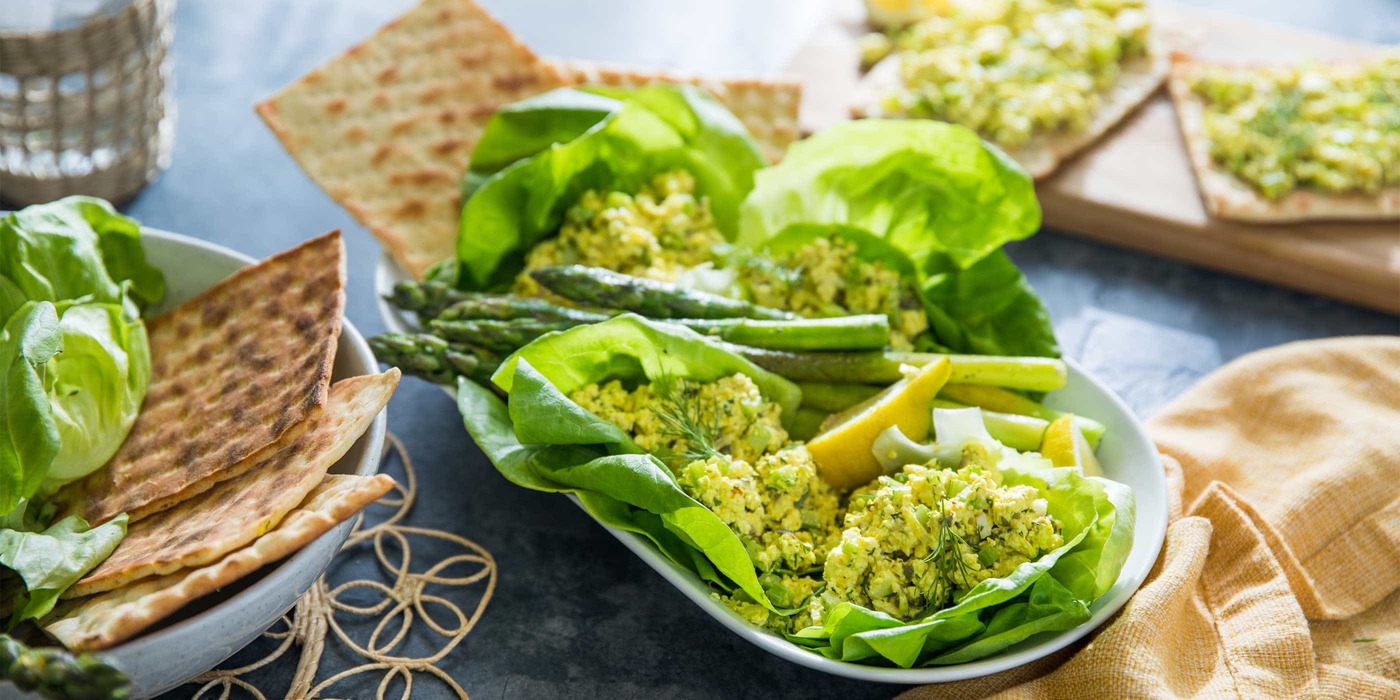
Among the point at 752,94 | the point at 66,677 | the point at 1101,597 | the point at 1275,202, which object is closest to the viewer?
the point at 66,677

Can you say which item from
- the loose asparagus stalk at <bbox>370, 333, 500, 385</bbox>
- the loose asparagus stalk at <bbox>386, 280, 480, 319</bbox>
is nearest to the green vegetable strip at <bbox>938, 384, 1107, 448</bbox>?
the loose asparagus stalk at <bbox>370, 333, 500, 385</bbox>

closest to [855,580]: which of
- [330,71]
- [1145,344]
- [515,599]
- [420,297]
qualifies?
[515,599]

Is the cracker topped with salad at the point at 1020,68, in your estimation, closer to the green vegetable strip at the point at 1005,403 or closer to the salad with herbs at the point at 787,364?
the salad with herbs at the point at 787,364

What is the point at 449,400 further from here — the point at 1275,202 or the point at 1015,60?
the point at 1275,202

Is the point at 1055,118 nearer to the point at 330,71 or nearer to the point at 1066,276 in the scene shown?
the point at 1066,276

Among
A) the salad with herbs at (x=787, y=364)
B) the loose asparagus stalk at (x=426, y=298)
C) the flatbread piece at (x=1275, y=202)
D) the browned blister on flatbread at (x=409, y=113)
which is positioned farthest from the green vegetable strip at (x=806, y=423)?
the flatbread piece at (x=1275, y=202)

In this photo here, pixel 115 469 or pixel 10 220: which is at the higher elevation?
pixel 10 220

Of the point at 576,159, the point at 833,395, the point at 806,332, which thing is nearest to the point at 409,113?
the point at 576,159
